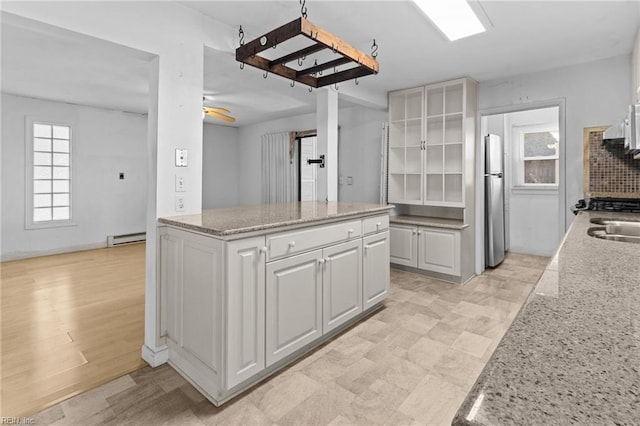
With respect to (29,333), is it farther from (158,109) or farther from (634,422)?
(634,422)

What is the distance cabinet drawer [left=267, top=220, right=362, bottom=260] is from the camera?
78.2 inches

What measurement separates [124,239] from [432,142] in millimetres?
5638

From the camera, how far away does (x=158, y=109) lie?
2176mm

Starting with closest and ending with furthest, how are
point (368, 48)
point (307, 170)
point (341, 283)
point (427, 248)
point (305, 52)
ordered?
point (305, 52), point (341, 283), point (368, 48), point (427, 248), point (307, 170)

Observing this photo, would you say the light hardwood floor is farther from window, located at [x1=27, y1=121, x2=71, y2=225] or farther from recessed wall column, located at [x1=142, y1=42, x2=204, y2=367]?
window, located at [x1=27, y1=121, x2=71, y2=225]

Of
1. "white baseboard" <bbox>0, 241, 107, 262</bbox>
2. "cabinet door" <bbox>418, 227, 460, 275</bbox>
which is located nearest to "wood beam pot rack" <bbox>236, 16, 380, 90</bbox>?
"cabinet door" <bbox>418, 227, 460, 275</bbox>

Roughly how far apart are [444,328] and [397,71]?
9.11 ft

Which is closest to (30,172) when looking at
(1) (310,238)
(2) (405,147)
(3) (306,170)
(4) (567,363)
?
(3) (306,170)

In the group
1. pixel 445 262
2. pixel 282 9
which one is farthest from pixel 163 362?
pixel 445 262

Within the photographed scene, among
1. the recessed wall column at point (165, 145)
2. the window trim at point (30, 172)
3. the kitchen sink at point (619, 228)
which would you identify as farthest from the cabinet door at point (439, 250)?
the window trim at point (30, 172)

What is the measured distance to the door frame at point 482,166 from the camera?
11.9 ft

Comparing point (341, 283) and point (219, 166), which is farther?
point (219, 166)

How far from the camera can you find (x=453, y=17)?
2547 mm

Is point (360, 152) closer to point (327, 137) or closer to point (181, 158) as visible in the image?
point (327, 137)
